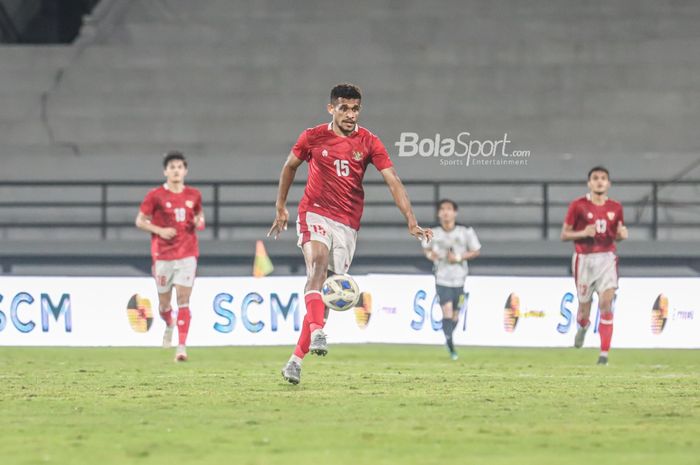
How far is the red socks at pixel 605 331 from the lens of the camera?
15.9 m

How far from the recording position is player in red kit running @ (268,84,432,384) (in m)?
10.8

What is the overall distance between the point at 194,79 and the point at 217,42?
3.30 feet

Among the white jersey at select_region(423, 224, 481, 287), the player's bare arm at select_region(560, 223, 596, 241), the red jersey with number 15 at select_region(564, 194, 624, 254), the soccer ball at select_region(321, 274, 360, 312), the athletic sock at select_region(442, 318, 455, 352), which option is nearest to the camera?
the soccer ball at select_region(321, 274, 360, 312)

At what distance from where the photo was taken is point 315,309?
420 inches

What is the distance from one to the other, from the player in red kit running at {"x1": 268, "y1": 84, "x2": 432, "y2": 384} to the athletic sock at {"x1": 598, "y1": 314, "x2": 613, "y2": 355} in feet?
18.7

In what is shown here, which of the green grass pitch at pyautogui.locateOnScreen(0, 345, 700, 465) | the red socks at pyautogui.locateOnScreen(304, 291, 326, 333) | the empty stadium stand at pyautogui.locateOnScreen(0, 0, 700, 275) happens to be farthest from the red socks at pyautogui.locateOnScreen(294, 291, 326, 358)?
the empty stadium stand at pyautogui.locateOnScreen(0, 0, 700, 275)

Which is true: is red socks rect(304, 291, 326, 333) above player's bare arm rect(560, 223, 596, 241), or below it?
below

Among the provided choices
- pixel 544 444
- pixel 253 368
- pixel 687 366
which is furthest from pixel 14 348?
pixel 544 444

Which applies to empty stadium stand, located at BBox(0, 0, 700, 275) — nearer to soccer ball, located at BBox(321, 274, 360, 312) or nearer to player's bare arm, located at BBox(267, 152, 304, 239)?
player's bare arm, located at BBox(267, 152, 304, 239)

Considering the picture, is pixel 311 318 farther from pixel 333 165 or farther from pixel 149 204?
pixel 149 204

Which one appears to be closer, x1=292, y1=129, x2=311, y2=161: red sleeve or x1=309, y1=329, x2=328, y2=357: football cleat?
x1=309, y1=329, x2=328, y2=357: football cleat

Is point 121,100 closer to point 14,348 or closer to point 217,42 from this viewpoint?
point 217,42

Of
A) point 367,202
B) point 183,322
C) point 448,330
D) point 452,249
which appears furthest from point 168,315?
point 367,202

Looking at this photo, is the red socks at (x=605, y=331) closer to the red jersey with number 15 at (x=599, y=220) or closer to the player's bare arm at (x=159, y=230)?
the red jersey with number 15 at (x=599, y=220)
